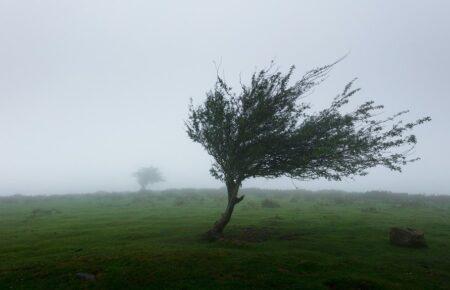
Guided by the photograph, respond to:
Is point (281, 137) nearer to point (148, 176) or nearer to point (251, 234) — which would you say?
point (251, 234)

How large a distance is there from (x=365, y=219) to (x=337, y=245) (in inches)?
674

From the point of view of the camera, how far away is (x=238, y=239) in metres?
29.4

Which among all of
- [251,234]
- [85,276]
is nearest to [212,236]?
[251,234]

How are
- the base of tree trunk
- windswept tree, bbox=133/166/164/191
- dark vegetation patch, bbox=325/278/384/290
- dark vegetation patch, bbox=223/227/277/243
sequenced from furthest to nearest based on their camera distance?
windswept tree, bbox=133/166/164/191, dark vegetation patch, bbox=223/227/277/243, the base of tree trunk, dark vegetation patch, bbox=325/278/384/290

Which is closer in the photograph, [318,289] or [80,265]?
[318,289]

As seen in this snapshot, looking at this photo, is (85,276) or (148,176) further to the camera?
(148,176)

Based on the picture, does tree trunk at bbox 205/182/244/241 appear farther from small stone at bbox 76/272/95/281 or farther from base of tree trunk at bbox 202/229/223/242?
small stone at bbox 76/272/95/281

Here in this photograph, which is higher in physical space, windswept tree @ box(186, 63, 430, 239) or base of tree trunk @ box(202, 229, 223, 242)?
windswept tree @ box(186, 63, 430, 239)

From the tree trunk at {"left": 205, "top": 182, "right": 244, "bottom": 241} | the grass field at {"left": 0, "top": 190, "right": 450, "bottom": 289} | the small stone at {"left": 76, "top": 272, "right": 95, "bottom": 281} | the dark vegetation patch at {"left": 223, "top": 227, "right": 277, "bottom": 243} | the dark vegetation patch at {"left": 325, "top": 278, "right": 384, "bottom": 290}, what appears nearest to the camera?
the dark vegetation patch at {"left": 325, "top": 278, "right": 384, "bottom": 290}

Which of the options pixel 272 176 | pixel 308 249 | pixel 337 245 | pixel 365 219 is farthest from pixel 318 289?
pixel 365 219

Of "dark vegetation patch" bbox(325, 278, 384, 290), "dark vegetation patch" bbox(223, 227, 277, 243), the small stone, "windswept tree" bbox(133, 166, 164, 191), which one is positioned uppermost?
"windswept tree" bbox(133, 166, 164, 191)

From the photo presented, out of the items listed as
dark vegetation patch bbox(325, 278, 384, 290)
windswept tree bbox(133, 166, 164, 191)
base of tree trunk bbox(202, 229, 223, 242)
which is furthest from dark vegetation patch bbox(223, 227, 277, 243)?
windswept tree bbox(133, 166, 164, 191)

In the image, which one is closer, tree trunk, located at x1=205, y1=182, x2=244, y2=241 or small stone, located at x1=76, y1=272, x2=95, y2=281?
small stone, located at x1=76, y1=272, x2=95, y2=281

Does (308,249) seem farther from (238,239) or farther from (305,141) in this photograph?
(305,141)
